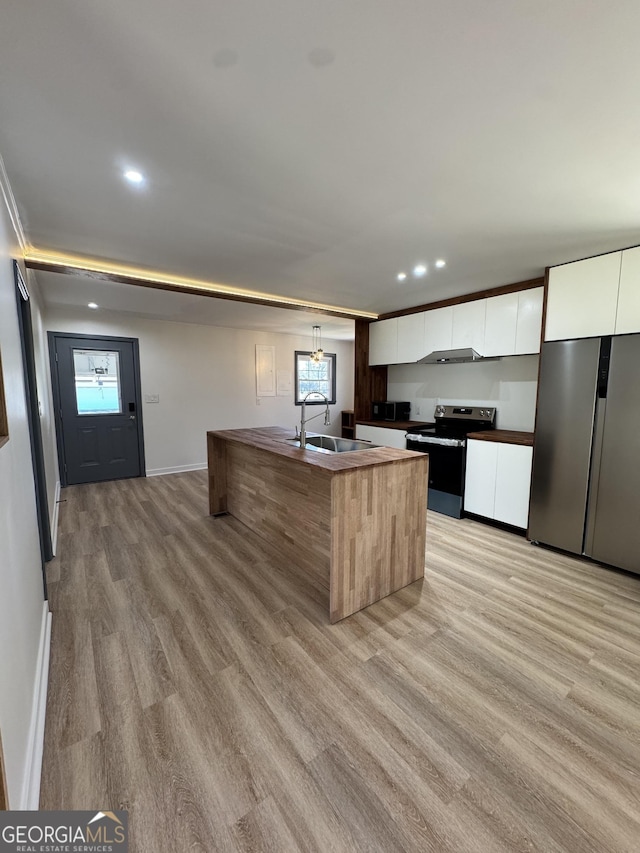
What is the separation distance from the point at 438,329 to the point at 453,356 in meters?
0.43

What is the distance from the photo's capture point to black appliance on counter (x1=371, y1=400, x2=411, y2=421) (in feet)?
16.4

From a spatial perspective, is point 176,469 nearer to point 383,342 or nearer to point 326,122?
point 383,342

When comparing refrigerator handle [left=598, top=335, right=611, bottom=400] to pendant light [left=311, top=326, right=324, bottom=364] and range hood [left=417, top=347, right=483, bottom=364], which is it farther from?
pendant light [left=311, top=326, right=324, bottom=364]

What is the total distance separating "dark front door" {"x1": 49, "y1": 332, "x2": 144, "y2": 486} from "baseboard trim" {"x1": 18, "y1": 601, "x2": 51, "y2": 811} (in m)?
3.60

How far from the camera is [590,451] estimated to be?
2.85 m

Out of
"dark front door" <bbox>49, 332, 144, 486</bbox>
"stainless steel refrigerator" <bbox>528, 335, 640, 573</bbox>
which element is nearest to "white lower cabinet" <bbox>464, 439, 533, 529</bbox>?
"stainless steel refrigerator" <bbox>528, 335, 640, 573</bbox>

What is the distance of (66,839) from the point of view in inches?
Answer: 42.2

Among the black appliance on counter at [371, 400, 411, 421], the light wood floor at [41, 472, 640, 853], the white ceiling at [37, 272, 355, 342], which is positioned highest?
the white ceiling at [37, 272, 355, 342]

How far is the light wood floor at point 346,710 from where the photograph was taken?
117 centimetres

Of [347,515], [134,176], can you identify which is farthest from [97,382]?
[347,515]

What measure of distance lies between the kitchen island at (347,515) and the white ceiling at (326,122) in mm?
1584

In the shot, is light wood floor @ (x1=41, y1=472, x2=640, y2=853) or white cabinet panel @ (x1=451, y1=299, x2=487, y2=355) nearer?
light wood floor @ (x1=41, y1=472, x2=640, y2=853)

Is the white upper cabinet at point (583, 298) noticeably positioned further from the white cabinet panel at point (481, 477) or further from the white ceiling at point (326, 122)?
the white cabinet panel at point (481, 477)

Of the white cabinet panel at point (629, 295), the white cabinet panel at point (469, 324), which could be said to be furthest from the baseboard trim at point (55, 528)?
the white cabinet panel at point (629, 295)
